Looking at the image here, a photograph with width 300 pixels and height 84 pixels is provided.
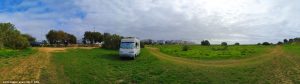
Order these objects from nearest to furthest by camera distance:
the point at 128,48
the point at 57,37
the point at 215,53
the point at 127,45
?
the point at 128,48, the point at 127,45, the point at 215,53, the point at 57,37

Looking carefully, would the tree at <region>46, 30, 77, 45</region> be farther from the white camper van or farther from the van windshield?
the van windshield

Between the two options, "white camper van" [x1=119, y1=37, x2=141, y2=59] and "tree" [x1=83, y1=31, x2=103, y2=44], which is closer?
"white camper van" [x1=119, y1=37, x2=141, y2=59]

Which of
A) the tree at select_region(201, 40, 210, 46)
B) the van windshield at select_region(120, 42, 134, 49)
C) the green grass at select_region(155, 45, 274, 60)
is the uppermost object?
the tree at select_region(201, 40, 210, 46)

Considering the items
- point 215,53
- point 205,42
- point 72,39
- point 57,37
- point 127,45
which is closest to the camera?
point 127,45

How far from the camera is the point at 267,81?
2567cm

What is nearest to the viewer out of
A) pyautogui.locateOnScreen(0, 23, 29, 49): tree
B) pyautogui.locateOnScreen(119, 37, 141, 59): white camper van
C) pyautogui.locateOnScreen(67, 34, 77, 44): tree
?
pyautogui.locateOnScreen(119, 37, 141, 59): white camper van

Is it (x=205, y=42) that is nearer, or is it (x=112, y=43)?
(x=112, y=43)

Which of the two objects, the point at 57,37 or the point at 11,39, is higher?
the point at 57,37

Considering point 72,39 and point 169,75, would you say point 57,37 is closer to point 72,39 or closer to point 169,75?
point 72,39

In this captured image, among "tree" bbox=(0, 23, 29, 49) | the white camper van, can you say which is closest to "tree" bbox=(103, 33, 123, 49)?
"tree" bbox=(0, 23, 29, 49)

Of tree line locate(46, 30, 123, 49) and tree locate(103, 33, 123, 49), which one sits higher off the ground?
tree line locate(46, 30, 123, 49)

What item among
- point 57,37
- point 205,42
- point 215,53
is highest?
point 57,37

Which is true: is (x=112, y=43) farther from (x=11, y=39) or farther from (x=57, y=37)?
(x=57, y=37)

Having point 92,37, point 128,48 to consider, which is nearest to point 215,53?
point 128,48
